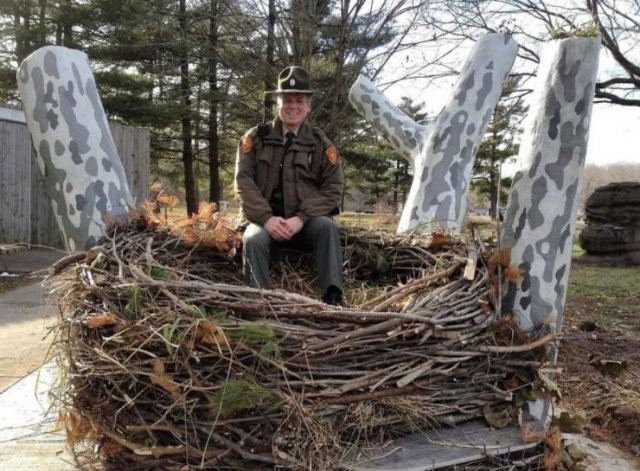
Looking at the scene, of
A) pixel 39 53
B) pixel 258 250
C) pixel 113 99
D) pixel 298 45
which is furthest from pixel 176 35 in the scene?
pixel 258 250

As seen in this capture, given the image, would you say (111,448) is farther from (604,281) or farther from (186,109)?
(186,109)

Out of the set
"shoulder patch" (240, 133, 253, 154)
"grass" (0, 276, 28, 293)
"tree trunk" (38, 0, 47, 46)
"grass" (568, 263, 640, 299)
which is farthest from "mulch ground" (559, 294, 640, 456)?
"tree trunk" (38, 0, 47, 46)

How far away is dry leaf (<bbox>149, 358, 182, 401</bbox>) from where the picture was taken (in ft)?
5.30

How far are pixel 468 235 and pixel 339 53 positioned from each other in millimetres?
6128

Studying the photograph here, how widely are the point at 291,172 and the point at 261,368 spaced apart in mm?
1437

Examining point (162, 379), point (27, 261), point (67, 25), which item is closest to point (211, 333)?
point (162, 379)

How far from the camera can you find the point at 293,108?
291 cm

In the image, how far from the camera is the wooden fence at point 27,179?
932cm

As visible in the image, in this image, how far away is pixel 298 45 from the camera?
8078 millimetres

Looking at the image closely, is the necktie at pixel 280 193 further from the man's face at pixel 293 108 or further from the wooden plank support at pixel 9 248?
the wooden plank support at pixel 9 248

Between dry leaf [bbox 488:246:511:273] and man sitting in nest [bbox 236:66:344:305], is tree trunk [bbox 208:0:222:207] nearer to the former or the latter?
man sitting in nest [bbox 236:66:344:305]

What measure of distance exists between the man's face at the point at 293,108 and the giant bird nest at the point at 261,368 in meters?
1.16

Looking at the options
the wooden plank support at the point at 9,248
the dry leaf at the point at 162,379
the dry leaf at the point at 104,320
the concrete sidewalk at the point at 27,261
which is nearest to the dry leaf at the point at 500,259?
the dry leaf at the point at 162,379

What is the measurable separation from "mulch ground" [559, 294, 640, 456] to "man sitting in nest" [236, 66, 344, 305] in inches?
50.0
